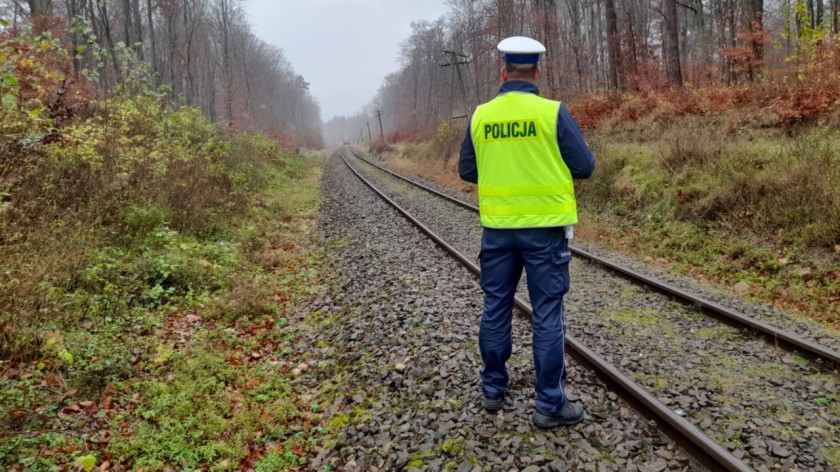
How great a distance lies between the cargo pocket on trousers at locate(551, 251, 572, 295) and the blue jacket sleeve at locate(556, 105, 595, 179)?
493mm

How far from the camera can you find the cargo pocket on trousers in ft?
9.39

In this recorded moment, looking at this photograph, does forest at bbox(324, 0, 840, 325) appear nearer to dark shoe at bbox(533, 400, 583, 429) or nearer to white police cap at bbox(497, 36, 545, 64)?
dark shoe at bbox(533, 400, 583, 429)

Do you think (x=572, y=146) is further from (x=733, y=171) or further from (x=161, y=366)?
(x=733, y=171)

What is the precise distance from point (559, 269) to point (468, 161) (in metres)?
0.93

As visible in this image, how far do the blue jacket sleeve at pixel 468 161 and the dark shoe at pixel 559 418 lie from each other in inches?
63.0

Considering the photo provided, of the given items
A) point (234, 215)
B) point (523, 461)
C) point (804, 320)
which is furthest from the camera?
point (234, 215)

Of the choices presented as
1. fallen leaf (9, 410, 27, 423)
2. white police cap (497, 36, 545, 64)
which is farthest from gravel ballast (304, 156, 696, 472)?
white police cap (497, 36, 545, 64)

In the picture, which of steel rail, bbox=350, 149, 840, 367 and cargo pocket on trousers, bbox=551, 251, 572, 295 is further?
steel rail, bbox=350, 149, 840, 367

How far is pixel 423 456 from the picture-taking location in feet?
9.73

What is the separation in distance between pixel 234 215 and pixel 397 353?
6788mm

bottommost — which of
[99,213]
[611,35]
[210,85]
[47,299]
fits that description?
[47,299]

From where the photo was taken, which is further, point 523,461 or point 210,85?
point 210,85

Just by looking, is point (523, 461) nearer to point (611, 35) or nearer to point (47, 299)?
point (47, 299)

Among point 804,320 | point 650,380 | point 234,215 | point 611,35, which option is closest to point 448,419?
point 650,380
